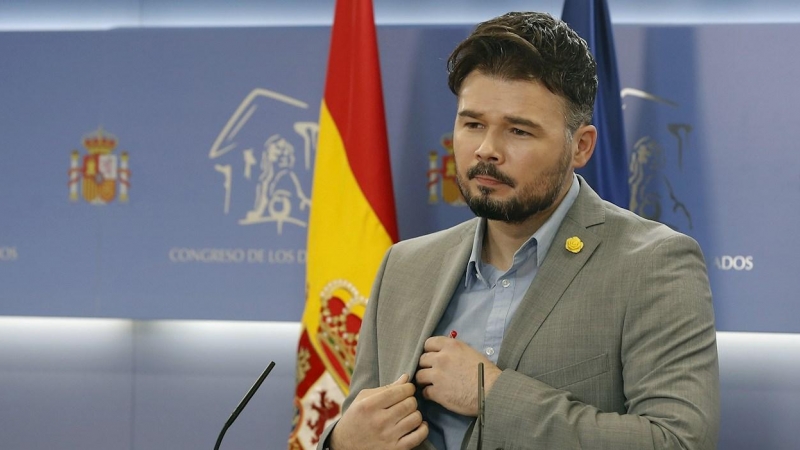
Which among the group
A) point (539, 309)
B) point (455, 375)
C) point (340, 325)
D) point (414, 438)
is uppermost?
point (539, 309)

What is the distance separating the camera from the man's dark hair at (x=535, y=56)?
173 centimetres

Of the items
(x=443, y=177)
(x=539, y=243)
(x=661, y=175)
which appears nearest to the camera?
(x=539, y=243)

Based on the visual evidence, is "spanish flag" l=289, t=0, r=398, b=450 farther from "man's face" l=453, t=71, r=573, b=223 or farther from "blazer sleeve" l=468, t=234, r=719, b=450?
"blazer sleeve" l=468, t=234, r=719, b=450

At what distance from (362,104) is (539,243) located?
1.79 meters

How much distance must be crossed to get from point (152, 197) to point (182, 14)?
0.86 metres

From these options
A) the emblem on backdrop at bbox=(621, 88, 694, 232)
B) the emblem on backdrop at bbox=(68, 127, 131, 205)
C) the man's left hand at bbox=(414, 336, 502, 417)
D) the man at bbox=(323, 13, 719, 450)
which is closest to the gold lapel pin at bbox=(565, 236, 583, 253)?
the man at bbox=(323, 13, 719, 450)

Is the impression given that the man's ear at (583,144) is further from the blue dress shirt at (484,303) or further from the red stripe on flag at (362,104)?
the red stripe on flag at (362,104)

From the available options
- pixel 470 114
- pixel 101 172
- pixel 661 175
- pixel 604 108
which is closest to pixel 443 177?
pixel 604 108

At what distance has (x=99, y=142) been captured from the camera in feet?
13.0

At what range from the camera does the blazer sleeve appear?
1556 mm

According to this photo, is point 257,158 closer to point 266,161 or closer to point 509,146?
point 266,161

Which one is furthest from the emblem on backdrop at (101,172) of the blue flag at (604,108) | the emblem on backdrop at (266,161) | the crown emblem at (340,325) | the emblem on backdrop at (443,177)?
the blue flag at (604,108)

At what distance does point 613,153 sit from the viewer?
3.41m

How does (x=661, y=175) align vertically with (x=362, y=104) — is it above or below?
below
